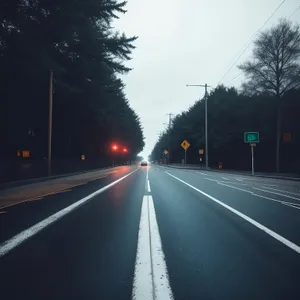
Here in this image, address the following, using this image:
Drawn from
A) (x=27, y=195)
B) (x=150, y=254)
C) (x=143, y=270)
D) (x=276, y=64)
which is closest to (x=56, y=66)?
(x=27, y=195)

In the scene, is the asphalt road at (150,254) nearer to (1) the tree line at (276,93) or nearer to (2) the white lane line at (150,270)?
(2) the white lane line at (150,270)

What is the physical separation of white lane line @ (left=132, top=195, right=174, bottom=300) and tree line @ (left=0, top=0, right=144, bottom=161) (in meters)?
13.5

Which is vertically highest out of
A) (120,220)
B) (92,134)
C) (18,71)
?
(18,71)

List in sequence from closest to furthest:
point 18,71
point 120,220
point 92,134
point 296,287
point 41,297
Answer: point 41,297
point 296,287
point 120,220
point 18,71
point 92,134

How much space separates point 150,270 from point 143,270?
0.09m

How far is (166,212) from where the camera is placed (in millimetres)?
7285

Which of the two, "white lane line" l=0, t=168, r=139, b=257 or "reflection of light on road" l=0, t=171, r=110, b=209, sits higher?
"white lane line" l=0, t=168, r=139, b=257

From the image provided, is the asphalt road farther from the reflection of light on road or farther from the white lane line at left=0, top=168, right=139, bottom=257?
the reflection of light on road

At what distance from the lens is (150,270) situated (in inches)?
135

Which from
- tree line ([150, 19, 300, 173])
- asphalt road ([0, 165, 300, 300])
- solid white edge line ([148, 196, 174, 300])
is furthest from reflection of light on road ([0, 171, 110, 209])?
tree line ([150, 19, 300, 173])

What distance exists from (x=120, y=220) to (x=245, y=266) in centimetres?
338

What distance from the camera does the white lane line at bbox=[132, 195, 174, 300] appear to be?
9.31 ft

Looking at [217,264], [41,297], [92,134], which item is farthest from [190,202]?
[92,134]

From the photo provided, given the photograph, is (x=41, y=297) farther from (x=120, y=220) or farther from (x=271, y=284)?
(x=120, y=220)
